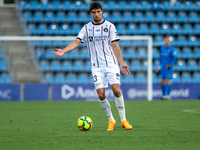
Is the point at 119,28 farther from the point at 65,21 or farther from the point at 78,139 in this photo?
the point at 78,139

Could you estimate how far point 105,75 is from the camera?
18.0 feet

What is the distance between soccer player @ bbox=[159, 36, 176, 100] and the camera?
44.1 feet

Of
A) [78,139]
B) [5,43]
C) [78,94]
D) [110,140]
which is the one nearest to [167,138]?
[110,140]

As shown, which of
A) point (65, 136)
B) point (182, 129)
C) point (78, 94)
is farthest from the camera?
point (78, 94)

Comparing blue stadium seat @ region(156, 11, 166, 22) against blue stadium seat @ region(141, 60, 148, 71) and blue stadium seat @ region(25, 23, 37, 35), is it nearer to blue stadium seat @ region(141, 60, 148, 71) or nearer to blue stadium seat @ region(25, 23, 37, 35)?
blue stadium seat @ region(141, 60, 148, 71)

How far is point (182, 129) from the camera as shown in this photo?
533 centimetres

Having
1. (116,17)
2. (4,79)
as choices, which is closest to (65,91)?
(4,79)

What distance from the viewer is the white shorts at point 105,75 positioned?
5387mm

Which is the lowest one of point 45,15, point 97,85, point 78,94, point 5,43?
point 78,94

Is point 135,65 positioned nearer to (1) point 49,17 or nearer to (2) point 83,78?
(2) point 83,78

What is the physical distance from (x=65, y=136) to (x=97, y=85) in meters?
1.11


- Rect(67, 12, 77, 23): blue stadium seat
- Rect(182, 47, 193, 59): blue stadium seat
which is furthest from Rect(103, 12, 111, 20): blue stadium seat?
Rect(182, 47, 193, 59): blue stadium seat

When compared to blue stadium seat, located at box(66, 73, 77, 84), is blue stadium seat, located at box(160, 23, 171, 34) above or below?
above

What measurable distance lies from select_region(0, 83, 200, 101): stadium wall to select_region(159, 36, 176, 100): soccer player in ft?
4.60
